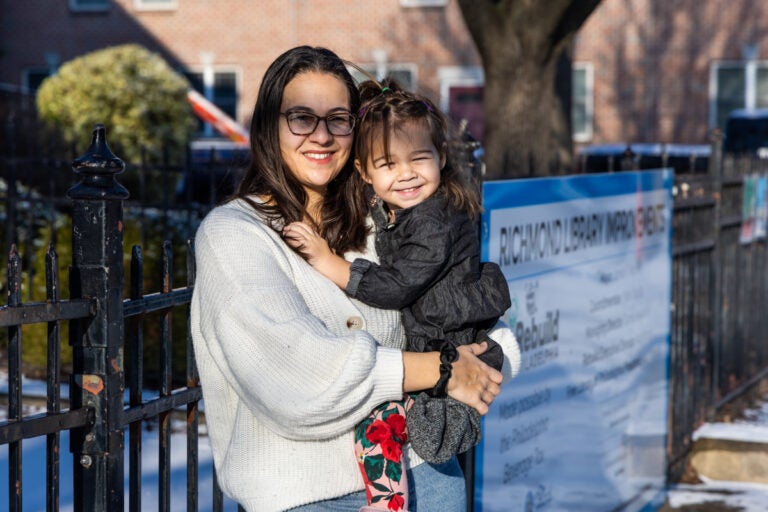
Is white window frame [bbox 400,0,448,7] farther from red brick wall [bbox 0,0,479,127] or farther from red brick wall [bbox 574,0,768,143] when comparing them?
red brick wall [bbox 574,0,768,143]

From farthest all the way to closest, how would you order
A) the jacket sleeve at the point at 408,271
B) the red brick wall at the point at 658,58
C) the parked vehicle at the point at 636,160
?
the red brick wall at the point at 658,58 < the parked vehicle at the point at 636,160 < the jacket sleeve at the point at 408,271

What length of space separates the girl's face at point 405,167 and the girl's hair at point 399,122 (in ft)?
0.05

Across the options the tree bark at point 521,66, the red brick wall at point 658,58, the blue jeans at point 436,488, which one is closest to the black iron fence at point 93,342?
the blue jeans at point 436,488

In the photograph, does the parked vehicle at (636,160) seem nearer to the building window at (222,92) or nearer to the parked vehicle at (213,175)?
the parked vehicle at (213,175)

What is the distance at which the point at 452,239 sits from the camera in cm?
261

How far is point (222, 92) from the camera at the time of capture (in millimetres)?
26969

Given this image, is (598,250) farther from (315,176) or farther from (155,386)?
(155,386)

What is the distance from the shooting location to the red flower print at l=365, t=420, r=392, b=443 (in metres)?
2.33

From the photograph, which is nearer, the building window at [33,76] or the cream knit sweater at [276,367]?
the cream knit sweater at [276,367]

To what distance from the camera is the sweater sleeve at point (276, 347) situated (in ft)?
7.13

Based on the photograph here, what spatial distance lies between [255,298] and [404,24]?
24.5 m

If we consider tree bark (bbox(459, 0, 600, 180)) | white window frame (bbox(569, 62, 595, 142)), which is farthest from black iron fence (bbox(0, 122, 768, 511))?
white window frame (bbox(569, 62, 595, 142))

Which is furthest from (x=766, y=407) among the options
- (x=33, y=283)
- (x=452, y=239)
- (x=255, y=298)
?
(x=255, y=298)

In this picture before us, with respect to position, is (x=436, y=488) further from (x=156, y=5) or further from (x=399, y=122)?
(x=156, y=5)
